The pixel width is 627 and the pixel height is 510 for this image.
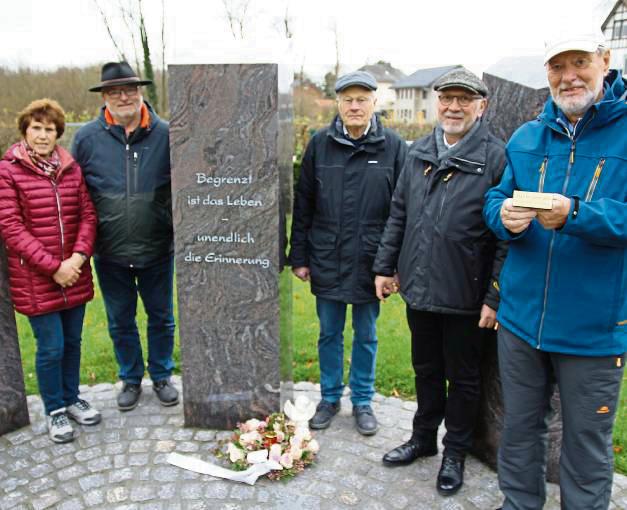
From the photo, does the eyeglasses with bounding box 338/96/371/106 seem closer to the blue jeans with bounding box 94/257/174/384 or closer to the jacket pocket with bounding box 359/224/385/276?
the jacket pocket with bounding box 359/224/385/276

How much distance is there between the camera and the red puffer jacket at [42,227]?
139 inches

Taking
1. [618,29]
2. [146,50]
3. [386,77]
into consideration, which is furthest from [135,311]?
[386,77]

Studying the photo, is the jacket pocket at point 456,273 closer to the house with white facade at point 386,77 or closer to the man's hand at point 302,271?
the man's hand at point 302,271

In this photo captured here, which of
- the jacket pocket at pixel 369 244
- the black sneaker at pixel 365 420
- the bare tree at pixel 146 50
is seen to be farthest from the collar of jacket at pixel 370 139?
the bare tree at pixel 146 50

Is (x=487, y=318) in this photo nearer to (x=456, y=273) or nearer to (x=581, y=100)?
(x=456, y=273)

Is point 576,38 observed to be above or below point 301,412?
above

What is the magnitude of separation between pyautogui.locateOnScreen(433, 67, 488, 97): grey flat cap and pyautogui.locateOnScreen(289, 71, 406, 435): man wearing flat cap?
63cm

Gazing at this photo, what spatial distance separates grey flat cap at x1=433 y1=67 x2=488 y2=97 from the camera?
2996 mm

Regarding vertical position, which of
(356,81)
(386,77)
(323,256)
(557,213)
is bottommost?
(323,256)

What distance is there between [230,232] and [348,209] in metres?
0.76

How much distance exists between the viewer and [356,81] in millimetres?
3549

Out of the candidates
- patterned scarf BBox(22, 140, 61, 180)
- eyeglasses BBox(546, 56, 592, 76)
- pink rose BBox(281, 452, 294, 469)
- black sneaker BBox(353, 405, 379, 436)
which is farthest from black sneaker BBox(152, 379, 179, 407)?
eyeglasses BBox(546, 56, 592, 76)

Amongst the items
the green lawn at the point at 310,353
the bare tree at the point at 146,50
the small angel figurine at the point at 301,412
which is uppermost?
the bare tree at the point at 146,50

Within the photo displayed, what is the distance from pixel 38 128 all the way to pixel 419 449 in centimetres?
309
